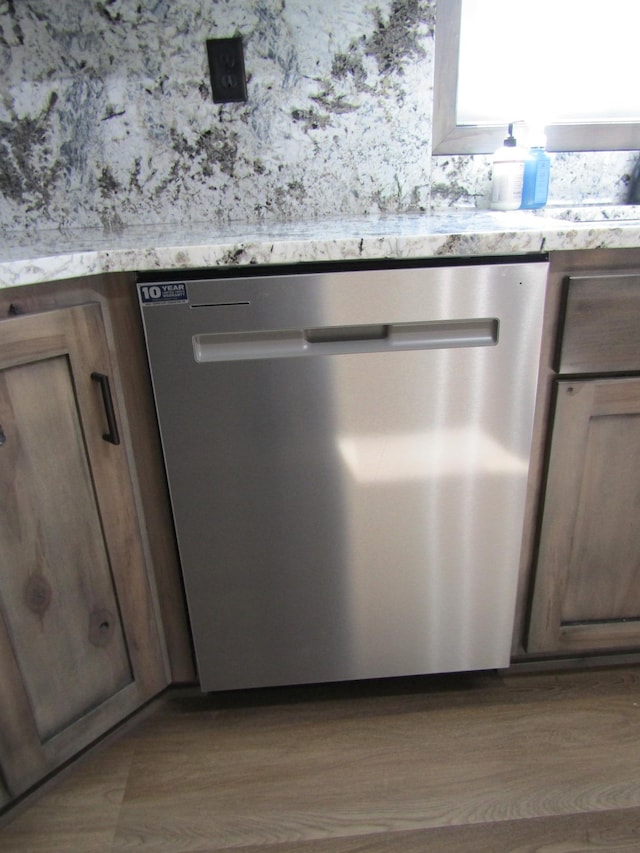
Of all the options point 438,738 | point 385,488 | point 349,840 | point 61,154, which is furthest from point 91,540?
point 61,154

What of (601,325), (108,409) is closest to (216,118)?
(108,409)

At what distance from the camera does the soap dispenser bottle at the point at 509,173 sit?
1.22m

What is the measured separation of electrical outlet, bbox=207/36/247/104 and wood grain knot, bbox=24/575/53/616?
1058 millimetres

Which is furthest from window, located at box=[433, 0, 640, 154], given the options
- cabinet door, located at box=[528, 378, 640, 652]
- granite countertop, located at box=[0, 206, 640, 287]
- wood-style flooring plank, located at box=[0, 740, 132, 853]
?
wood-style flooring plank, located at box=[0, 740, 132, 853]

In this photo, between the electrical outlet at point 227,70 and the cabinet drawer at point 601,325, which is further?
the electrical outlet at point 227,70

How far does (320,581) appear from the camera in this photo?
3.20ft

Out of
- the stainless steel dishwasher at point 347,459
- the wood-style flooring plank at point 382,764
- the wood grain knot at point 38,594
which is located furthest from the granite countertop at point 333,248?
the wood-style flooring plank at point 382,764

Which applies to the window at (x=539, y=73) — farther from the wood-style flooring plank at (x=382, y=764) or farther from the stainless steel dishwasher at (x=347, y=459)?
the wood-style flooring plank at (x=382, y=764)

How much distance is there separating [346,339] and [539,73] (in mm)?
999

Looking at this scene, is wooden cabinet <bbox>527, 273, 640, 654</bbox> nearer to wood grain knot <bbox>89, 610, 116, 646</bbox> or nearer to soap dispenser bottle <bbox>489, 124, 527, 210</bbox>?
soap dispenser bottle <bbox>489, 124, 527, 210</bbox>

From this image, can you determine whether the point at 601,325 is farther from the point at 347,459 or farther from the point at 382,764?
the point at 382,764

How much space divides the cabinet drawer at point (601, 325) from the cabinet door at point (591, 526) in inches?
1.3

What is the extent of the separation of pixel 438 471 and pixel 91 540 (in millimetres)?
586

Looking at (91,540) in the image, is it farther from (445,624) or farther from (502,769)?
(502,769)
